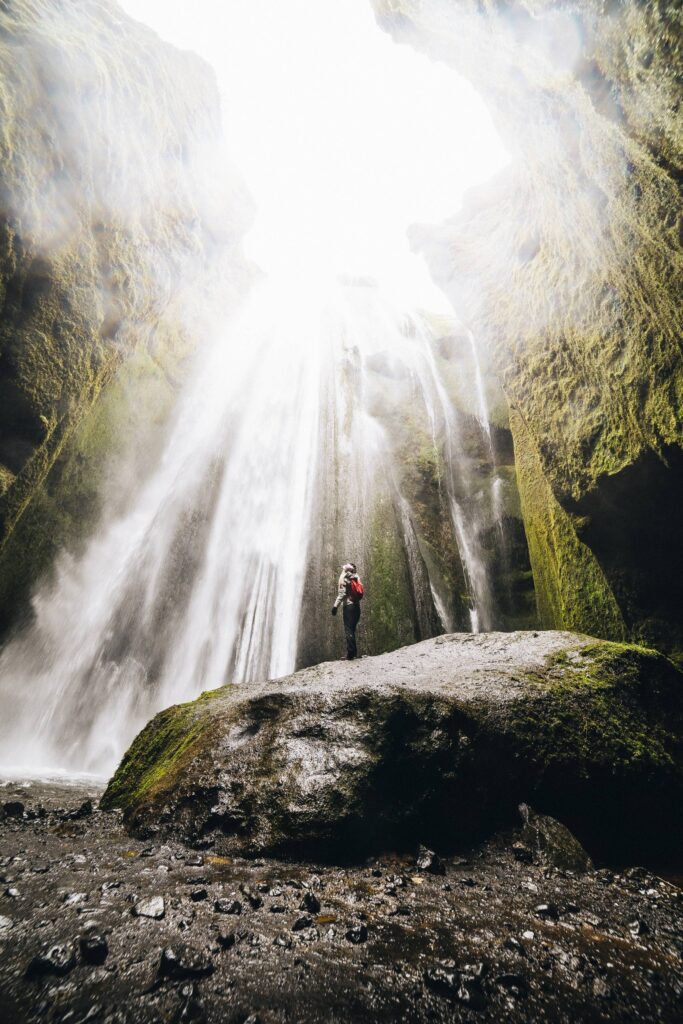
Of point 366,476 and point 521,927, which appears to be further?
point 366,476

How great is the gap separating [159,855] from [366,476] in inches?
585

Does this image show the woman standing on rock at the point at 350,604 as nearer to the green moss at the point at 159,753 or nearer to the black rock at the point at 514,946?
the green moss at the point at 159,753

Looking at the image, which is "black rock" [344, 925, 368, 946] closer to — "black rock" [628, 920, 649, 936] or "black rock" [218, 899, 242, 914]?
"black rock" [218, 899, 242, 914]

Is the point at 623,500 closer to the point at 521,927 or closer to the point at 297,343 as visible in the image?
the point at 521,927

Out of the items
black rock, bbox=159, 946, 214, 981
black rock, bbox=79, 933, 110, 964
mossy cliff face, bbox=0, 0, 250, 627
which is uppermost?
mossy cliff face, bbox=0, 0, 250, 627

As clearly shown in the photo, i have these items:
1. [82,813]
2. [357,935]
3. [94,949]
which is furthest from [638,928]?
[82,813]

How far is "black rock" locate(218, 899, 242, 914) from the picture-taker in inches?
89.8

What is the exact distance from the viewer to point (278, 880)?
2736mm

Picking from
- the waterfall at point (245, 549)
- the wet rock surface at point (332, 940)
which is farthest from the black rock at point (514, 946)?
the waterfall at point (245, 549)

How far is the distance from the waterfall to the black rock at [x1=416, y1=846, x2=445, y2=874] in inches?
386

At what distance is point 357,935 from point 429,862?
1231mm

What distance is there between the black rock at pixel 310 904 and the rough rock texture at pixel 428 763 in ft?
2.03

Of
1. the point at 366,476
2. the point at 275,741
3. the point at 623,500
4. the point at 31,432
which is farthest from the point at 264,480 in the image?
the point at 275,741

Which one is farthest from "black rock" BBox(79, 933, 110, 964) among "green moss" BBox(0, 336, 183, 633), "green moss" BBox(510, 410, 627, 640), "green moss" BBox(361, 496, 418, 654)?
"green moss" BBox(361, 496, 418, 654)
